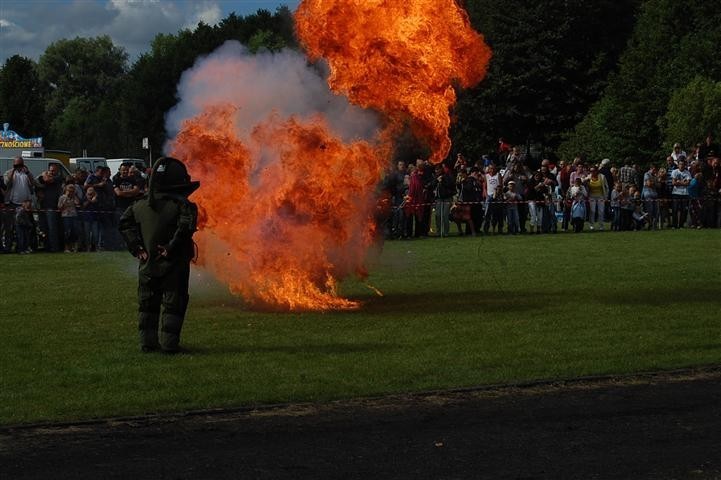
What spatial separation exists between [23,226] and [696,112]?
116 ft

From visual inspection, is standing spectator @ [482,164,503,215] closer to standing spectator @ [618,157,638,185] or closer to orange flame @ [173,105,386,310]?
standing spectator @ [618,157,638,185]

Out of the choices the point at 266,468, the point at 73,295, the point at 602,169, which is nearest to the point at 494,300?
the point at 73,295

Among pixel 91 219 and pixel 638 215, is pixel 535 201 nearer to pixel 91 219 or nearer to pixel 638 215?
pixel 638 215

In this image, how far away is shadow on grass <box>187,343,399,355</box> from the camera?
11.8 m

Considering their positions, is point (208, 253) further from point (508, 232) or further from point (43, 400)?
point (508, 232)

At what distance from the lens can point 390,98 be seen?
1469 centimetres

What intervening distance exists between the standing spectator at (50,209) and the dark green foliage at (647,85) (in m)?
40.4

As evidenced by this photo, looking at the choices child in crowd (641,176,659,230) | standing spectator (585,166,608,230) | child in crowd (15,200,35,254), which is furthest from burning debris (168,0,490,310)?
child in crowd (641,176,659,230)

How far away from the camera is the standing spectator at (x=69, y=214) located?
26141 mm

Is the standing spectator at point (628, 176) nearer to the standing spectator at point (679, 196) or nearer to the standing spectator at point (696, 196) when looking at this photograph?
the standing spectator at point (679, 196)

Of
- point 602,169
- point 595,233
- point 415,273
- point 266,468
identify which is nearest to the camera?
point 266,468

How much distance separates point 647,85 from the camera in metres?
61.8

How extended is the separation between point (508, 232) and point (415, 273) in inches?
449

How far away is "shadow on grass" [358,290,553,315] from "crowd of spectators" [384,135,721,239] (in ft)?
40.0
